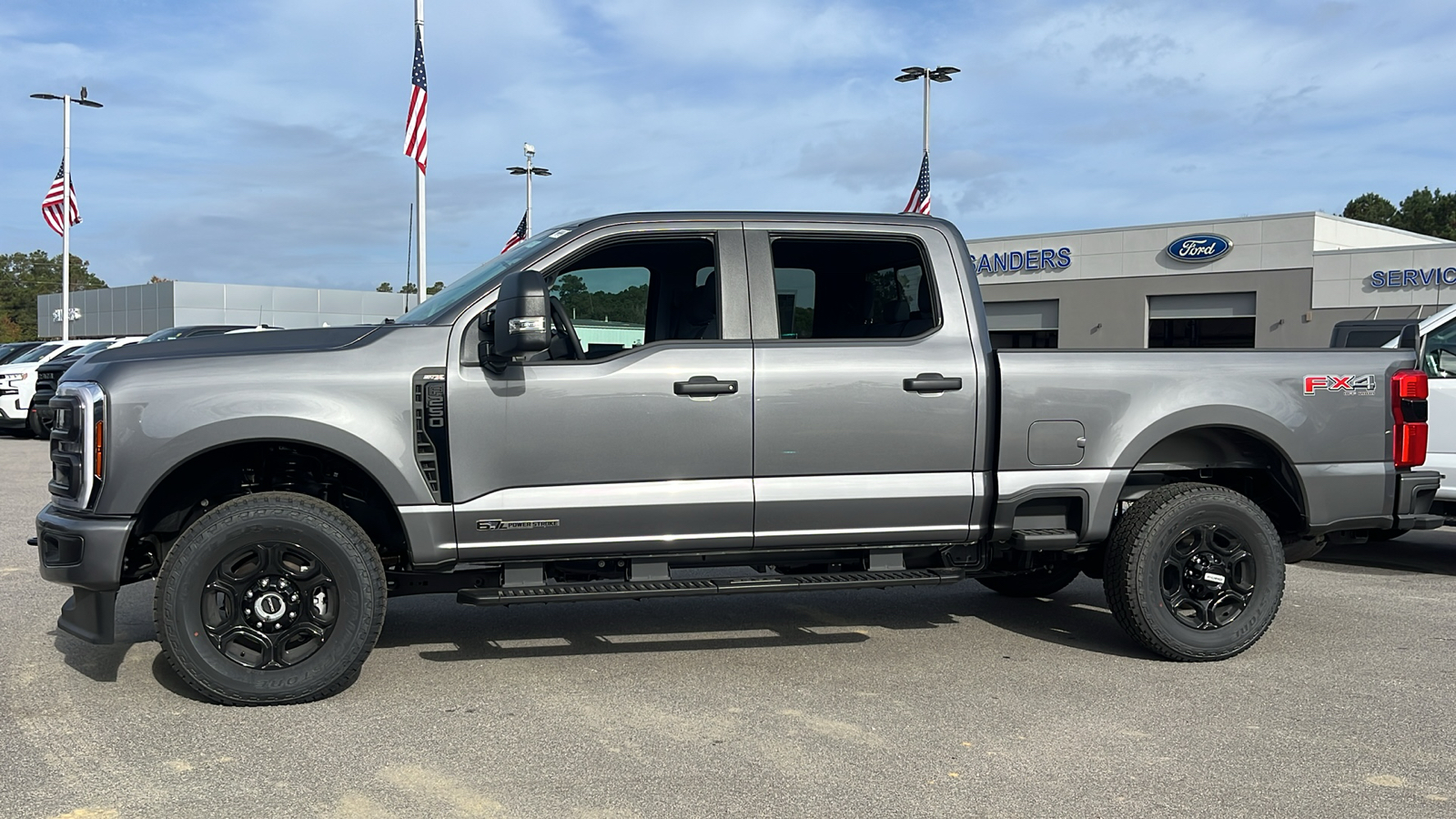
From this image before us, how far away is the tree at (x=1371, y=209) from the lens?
8094cm

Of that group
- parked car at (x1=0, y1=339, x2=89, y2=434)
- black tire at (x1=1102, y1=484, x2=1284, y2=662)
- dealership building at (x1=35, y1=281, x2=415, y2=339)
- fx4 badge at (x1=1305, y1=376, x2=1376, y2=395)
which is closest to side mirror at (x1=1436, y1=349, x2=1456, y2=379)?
fx4 badge at (x1=1305, y1=376, x2=1376, y2=395)

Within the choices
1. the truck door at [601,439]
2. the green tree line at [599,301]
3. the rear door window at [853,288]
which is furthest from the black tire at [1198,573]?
the green tree line at [599,301]

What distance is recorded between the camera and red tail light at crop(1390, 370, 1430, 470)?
586cm

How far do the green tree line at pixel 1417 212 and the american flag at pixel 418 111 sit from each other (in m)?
68.1

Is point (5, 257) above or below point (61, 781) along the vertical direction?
above

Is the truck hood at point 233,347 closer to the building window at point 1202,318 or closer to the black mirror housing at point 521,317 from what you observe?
the black mirror housing at point 521,317

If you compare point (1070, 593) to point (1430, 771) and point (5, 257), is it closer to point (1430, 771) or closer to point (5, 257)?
point (1430, 771)

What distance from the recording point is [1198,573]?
5773mm

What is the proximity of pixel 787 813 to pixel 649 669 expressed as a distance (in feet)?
6.06

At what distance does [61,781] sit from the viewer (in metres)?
4.02

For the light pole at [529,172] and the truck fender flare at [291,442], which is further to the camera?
the light pole at [529,172]

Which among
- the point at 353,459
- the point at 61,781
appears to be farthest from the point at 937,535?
the point at 61,781

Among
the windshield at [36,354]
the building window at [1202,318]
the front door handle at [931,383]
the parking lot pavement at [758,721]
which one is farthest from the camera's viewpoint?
the building window at [1202,318]

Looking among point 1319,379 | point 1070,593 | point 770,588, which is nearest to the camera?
point 770,588
